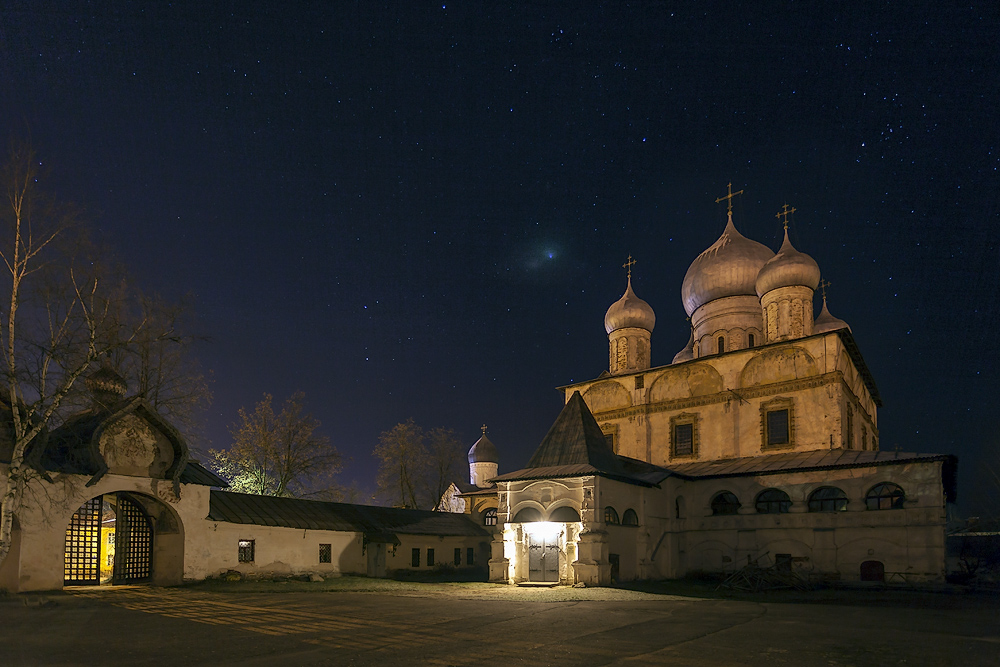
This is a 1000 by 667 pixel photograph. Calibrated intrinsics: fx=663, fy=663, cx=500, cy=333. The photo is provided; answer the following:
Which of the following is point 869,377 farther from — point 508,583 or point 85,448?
point 85,448

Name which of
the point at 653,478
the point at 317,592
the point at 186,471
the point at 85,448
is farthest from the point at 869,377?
the point at 85,448

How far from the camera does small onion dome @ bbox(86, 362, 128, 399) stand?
64.1ft

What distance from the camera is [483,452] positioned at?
161ft

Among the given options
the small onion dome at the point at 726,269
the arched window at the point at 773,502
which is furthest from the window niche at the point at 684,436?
the small onion dome at the point at 726,269

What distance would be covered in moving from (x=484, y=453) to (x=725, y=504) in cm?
2355

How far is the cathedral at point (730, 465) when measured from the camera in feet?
76.7

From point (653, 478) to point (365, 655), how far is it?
19.2 meters

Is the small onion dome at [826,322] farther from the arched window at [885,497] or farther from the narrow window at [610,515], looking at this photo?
the narrow window at [610,515]

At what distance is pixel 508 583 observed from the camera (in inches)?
921

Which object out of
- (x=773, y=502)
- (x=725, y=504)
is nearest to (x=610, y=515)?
(x=725, y=504)

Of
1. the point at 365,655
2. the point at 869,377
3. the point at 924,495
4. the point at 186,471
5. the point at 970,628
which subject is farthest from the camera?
the point at 869,377

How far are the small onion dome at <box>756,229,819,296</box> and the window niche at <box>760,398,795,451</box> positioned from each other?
5609 mm

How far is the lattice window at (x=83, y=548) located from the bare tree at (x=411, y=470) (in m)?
25.7

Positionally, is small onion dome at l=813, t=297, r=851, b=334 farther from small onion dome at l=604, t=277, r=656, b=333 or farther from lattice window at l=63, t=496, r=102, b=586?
lattice window at l=63, t=496, r=102, b=586
